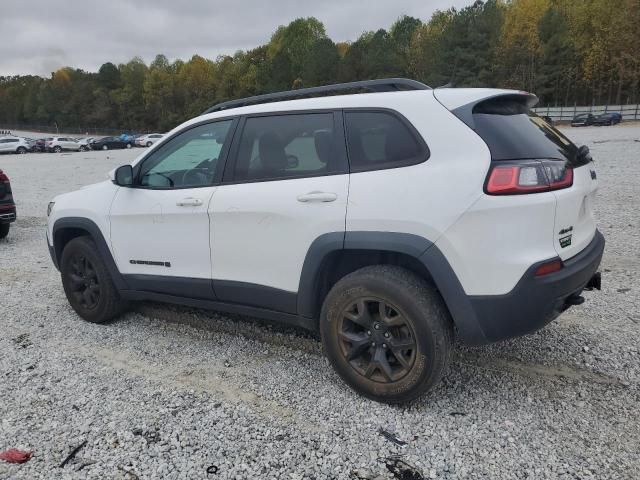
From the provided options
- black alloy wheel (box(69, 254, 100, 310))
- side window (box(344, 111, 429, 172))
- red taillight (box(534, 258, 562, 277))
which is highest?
side window (box(344, 111, 429, 172))

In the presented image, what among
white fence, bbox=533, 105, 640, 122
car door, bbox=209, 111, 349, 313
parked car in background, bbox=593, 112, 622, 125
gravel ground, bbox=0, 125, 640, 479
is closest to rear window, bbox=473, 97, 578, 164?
car door, bbox=209, 111, 349, 313

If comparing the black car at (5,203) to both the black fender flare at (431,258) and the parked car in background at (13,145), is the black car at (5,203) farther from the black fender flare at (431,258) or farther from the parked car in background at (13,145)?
the parked car in background at (13,145)

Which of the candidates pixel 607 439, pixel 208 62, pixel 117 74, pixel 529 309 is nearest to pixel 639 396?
pixel 607 439

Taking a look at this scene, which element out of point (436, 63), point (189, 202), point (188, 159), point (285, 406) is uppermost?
point (436, 63)

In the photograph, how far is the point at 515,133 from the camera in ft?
9.40

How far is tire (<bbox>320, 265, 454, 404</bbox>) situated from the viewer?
2873 millimetres

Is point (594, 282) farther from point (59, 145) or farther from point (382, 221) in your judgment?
point (59, 145)

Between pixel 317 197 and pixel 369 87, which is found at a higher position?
pixel 369 87

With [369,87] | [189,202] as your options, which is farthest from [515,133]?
[189,202]

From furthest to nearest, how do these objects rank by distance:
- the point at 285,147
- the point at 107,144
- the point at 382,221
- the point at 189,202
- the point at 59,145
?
the point at 107,144 < the point at 59,145 < the point at 189,202 < the point at 285,147 < the point at 382,221

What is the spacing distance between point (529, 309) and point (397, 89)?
156cm

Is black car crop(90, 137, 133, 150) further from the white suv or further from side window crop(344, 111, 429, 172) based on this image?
side window crop(344, 111, 429, 172)

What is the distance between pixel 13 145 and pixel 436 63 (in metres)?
47.7

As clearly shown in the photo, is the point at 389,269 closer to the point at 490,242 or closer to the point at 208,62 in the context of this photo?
the point at 490,242
